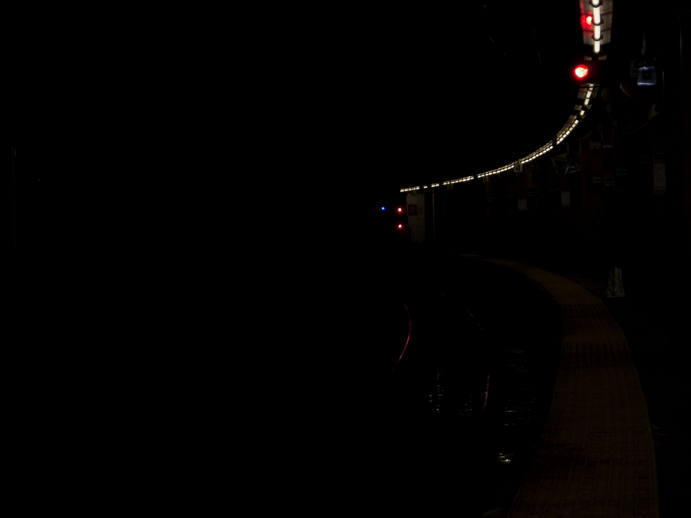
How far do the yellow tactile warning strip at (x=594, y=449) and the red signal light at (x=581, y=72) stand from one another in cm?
701

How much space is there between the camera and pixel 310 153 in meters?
32.3

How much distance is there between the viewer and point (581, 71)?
17.0 meters

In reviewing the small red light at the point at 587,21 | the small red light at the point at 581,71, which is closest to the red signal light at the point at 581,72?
the small red light at the point at 581,71

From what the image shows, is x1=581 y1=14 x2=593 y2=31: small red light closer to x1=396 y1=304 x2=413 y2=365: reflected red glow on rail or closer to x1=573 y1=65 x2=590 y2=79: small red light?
x1=573 y1=65 x2=590 y2=79: small red light

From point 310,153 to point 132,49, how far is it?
10.8 metres

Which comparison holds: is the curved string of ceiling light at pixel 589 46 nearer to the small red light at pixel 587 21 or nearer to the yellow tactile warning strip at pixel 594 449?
the small red light at pixel 587 21

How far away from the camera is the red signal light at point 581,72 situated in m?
16.8

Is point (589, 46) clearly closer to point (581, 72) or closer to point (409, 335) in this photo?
point (581, 72)

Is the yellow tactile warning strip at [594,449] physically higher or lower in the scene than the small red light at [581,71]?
lower

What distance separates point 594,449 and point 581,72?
11.6 m

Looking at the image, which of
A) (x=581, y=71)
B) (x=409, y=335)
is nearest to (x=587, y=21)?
(x=581, y=71)

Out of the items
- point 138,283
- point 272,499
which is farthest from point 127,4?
point 272,499

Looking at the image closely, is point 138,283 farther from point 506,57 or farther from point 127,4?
point 506,57

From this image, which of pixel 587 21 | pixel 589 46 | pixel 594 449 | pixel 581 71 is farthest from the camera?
pixel 581 71
